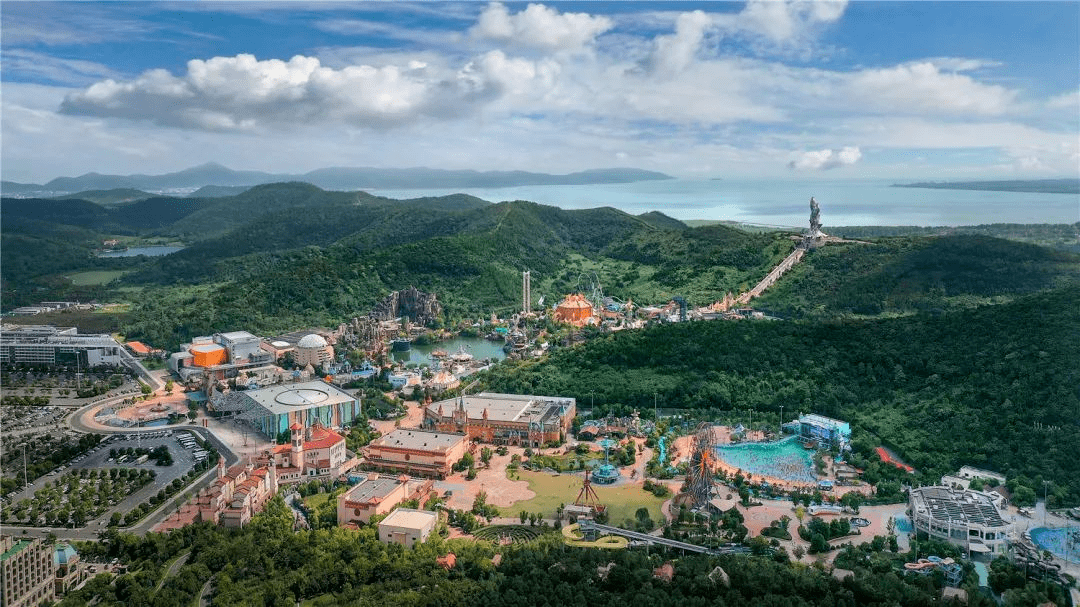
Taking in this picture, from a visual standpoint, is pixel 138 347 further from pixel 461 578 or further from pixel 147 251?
pixel 147 251

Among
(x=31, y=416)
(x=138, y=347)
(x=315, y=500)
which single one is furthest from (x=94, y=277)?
(x=315, y=500)

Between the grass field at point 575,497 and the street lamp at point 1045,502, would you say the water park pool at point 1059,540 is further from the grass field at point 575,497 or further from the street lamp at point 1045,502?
the grass field at point 575,497

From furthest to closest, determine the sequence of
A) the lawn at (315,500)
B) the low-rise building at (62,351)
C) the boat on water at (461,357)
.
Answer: the low-rise building at (62,351) < the boat on water at (461,357) < the lawn at (315,500)

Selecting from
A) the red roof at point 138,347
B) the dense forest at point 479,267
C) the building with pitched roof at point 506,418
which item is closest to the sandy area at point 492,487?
the building with pitched roof at point 506,418

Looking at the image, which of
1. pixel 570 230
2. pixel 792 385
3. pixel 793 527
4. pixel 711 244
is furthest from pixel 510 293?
pixel 793 527

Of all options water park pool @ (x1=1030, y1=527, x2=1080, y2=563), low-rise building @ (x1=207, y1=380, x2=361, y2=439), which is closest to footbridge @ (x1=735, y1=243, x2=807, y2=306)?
low-rise building @ (x1=207, y1=380, x2=361, y2=439)

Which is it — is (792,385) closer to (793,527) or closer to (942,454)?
(942,454)

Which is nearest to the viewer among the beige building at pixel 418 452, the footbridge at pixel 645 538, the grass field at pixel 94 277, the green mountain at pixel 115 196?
the footbridge at pixel 645 538
